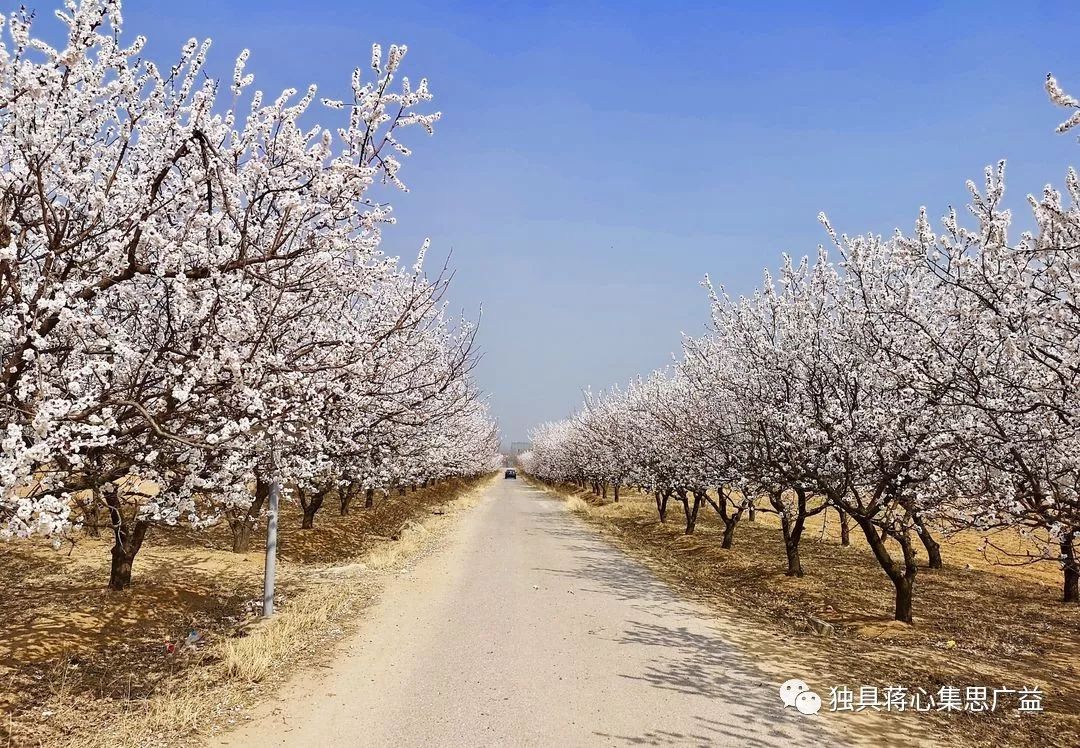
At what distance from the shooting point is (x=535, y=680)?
315 inches

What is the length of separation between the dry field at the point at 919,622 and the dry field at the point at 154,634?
712 centimetres

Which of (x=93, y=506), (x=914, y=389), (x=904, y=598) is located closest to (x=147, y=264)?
(x=93, y=506)

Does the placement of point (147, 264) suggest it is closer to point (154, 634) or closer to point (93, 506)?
point (93, 506)

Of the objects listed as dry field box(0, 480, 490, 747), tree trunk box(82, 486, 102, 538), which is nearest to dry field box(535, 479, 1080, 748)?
dry field box(0, 480, 490, 747)

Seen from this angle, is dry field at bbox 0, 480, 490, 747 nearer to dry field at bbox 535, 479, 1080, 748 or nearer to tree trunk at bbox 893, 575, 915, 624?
dry field at bbox 535, 479, 1080, 748

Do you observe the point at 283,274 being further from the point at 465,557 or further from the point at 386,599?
the point at 465,557

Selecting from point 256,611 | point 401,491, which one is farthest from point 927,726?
point 401,491

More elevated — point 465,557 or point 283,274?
point 283,274

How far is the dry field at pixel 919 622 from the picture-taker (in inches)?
283

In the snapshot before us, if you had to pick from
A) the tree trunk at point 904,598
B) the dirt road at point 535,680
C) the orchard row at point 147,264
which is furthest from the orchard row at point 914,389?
the orchard row at point 147,264

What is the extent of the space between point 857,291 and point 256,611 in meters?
13.1

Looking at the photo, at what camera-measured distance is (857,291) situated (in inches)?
480

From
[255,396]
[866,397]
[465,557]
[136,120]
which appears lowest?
[465,557]

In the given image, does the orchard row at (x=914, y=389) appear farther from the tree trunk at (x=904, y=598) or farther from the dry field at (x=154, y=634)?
the dry field at (x=154, y=634)
